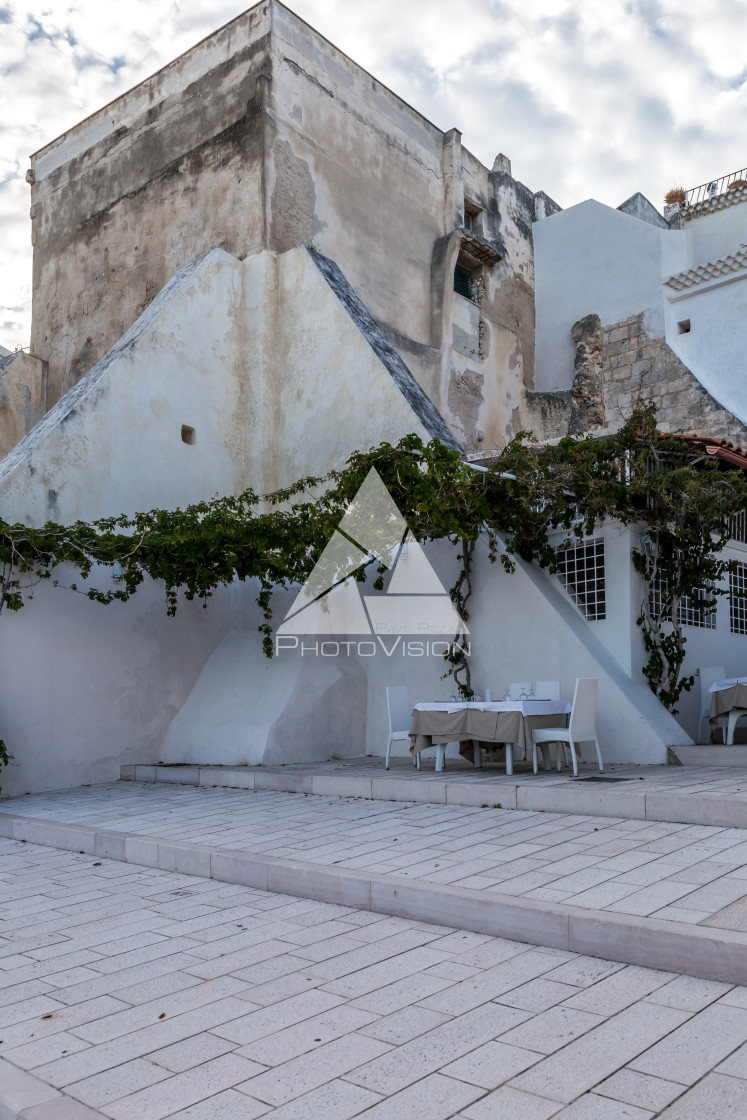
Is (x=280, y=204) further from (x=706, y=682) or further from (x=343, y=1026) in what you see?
(x=343, y=1026)

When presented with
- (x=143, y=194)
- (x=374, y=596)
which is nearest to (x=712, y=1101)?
(x=374, y=596)

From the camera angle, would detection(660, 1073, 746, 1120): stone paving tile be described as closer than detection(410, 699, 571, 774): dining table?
Yes

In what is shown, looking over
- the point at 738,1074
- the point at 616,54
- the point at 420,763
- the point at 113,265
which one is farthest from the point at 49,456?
the point at 738,1074

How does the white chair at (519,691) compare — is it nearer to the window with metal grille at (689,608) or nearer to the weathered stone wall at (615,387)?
the window with metal grille at (689,608)

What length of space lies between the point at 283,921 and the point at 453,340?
12685mm

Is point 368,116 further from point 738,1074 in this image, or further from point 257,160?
point 738,1074

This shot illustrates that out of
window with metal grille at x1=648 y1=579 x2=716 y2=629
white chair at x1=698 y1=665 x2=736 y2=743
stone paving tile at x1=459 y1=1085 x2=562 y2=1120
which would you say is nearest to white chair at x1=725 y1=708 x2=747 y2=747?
white chair at x1=698 y1=665 x2=736 y2=743

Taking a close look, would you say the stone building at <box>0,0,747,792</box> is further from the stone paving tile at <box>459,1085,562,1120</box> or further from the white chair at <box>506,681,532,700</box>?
the stone paving tile at <box>459,1085,562,1120</box>

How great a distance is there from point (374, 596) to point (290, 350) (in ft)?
12.5

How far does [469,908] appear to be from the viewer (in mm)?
4168

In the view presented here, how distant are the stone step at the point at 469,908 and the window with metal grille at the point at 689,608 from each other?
568 centimetres

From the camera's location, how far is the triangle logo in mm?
9805

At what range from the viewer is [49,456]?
1002 centimetres

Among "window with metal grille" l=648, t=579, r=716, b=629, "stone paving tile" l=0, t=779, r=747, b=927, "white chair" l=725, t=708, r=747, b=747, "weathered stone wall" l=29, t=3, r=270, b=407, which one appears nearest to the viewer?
"stone paving tile" l=0, t=779, r=747, b=927
